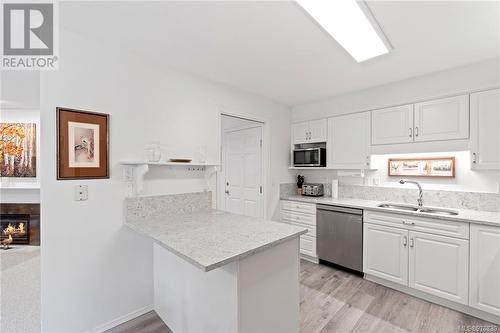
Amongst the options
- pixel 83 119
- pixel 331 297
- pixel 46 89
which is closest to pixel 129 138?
pixel 83 119

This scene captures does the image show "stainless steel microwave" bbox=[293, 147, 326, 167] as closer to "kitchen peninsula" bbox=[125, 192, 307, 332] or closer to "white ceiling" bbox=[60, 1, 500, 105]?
"white ceiling" bbox=[60, 1, 500, 105]

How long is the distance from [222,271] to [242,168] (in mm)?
2556

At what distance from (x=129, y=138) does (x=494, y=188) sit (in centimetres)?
376

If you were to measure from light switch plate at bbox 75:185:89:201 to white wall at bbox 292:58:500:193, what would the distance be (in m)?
3.14

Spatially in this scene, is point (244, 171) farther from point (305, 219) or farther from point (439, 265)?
point (439, 265)

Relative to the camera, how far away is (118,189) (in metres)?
2.03

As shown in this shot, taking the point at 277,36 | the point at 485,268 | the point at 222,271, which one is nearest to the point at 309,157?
the point at 277,36

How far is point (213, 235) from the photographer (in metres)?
1.61

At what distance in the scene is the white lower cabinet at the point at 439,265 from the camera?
2121 mm

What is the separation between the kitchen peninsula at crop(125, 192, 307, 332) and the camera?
1337mm

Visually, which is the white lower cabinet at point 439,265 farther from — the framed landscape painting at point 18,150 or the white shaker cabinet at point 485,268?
the framed landscape painting at point 18,150

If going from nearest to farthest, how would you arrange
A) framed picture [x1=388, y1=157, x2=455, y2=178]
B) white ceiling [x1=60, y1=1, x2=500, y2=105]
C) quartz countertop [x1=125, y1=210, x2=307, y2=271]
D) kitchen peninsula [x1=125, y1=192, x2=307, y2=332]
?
quartz countertop [x1=125, y1=210, x2=307, y2=271]
kitchen peninsula [x1=125, y1=192, x2=307, y2=332]
white ceiling [x1=60, y1=1, x2=500, y2=105]
framed picture [x1=388, y1=157, x2=455, y2=178]

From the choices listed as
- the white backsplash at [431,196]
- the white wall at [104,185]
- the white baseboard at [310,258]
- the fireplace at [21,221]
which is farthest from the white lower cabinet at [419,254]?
the fireplace at [21,221]

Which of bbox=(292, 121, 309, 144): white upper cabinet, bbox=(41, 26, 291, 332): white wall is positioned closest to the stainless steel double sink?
bbox=(292, 121, 309, 144): white upper cabinet
